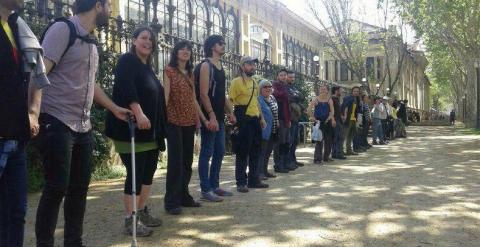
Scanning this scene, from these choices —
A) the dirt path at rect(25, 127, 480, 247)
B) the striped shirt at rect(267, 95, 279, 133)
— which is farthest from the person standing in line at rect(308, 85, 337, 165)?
the striped shirt at rect(267, 95, 279, 133)

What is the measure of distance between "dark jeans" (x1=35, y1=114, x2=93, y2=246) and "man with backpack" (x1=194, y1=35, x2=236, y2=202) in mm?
2153

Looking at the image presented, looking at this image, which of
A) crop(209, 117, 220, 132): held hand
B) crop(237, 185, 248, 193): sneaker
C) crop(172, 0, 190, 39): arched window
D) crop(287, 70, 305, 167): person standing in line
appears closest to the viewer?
crop(209, 117, 220, 132): held hand

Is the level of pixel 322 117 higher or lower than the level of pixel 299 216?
higher

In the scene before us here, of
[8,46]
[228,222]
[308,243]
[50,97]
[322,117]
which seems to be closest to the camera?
[8,46]

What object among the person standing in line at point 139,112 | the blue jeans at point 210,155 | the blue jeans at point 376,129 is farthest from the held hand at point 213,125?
the blue jeans at point 376,129

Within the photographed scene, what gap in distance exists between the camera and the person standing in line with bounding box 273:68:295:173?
8422 millimetres

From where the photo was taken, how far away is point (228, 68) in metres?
14.1

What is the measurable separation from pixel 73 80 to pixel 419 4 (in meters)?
23.8

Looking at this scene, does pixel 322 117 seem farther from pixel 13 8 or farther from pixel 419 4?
pixel 419 4

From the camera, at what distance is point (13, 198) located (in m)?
2.75

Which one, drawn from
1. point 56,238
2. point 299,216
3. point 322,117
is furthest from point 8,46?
point 322,117

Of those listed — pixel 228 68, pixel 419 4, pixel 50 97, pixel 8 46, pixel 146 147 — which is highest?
pixel 419 4

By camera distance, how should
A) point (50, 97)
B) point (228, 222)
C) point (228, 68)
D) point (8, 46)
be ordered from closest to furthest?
point (8, 46) < point (50, 97) < point (228, 222) < point (228, 68)

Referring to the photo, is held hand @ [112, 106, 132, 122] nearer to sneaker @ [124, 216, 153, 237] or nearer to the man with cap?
sneaker @ [124, 216, 153, 237]
